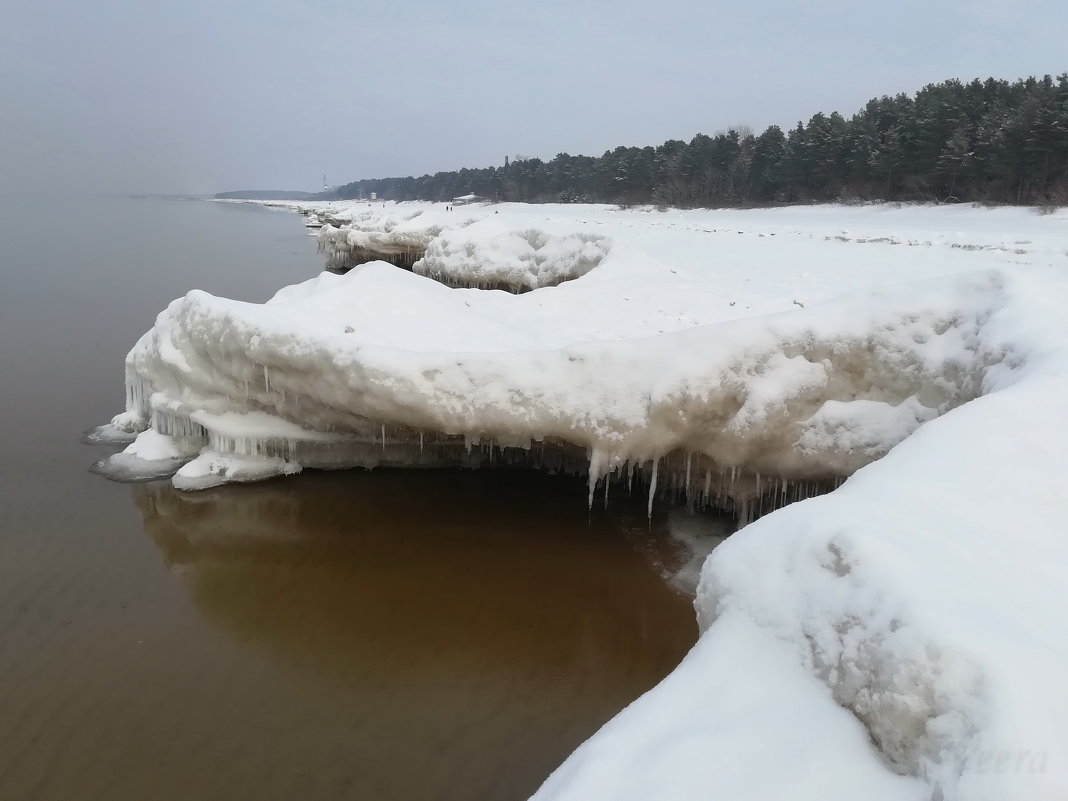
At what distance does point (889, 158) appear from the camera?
116 feet

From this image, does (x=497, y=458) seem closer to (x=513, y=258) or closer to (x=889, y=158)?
(x=513, y=258)

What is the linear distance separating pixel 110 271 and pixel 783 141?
40868 millimetres

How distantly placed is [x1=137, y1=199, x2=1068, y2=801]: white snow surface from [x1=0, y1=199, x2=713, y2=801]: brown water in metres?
0.99

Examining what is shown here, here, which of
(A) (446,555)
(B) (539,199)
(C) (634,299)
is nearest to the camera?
(A) (446,555)

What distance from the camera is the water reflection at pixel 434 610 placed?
14.8 feet

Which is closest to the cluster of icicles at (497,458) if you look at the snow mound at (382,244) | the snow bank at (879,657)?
the snow bank at (879,657)

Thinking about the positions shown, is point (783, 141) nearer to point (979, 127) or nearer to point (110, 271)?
point (979, 127)

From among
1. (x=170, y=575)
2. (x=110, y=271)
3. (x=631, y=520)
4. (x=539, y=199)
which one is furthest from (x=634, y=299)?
(x=539, y=199)

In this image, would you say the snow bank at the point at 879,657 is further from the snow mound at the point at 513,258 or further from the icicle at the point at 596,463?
the snow mound at the point at 513,258

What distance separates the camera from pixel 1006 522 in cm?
303

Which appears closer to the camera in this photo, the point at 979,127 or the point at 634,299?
the point at 634,299

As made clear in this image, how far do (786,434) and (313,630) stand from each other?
4.72 metres

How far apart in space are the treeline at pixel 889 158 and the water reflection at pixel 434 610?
2529 centimetres

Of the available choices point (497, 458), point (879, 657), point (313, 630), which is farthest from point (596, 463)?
point (879, 657)
